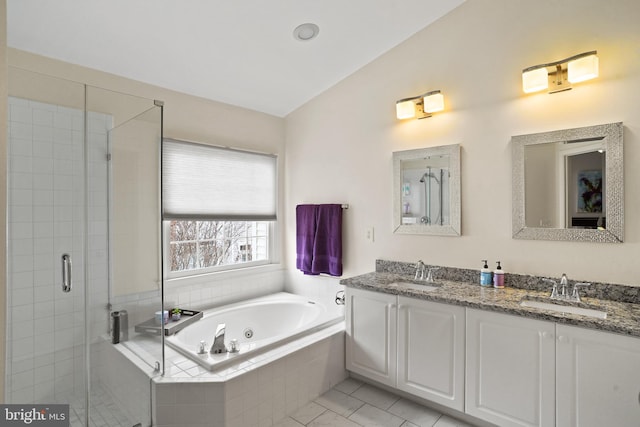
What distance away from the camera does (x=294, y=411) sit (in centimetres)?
235

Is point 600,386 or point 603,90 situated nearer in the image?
point 600,386

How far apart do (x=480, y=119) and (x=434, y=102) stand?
14.1 inches

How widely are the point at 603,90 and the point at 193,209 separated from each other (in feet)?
9.93

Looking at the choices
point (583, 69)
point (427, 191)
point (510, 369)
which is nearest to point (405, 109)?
point (427, 191)

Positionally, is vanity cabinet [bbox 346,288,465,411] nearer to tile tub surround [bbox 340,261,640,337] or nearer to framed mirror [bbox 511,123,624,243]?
tile tub surround [bbox 340,261,640,337]

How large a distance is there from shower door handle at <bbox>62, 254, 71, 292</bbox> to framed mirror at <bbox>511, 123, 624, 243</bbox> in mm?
2755

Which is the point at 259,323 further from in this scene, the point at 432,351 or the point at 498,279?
the point at 498,279

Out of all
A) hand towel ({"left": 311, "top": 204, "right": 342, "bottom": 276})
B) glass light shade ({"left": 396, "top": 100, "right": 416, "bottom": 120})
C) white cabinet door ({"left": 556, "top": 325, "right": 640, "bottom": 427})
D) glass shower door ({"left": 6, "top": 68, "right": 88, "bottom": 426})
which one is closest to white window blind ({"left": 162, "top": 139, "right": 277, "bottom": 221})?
hand towel ({"left": 311, "top": 204, "right": 342, "bottom": 276})

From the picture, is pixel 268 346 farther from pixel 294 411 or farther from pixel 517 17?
pixel 517 17

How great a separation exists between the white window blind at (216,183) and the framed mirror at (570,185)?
2.27 metres

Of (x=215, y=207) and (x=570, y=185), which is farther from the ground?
(x=570, y=185)

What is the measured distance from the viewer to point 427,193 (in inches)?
110

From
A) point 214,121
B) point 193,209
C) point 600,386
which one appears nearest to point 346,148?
point 214,121

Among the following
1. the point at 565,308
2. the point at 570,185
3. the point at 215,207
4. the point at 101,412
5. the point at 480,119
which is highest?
the point at 480,119
